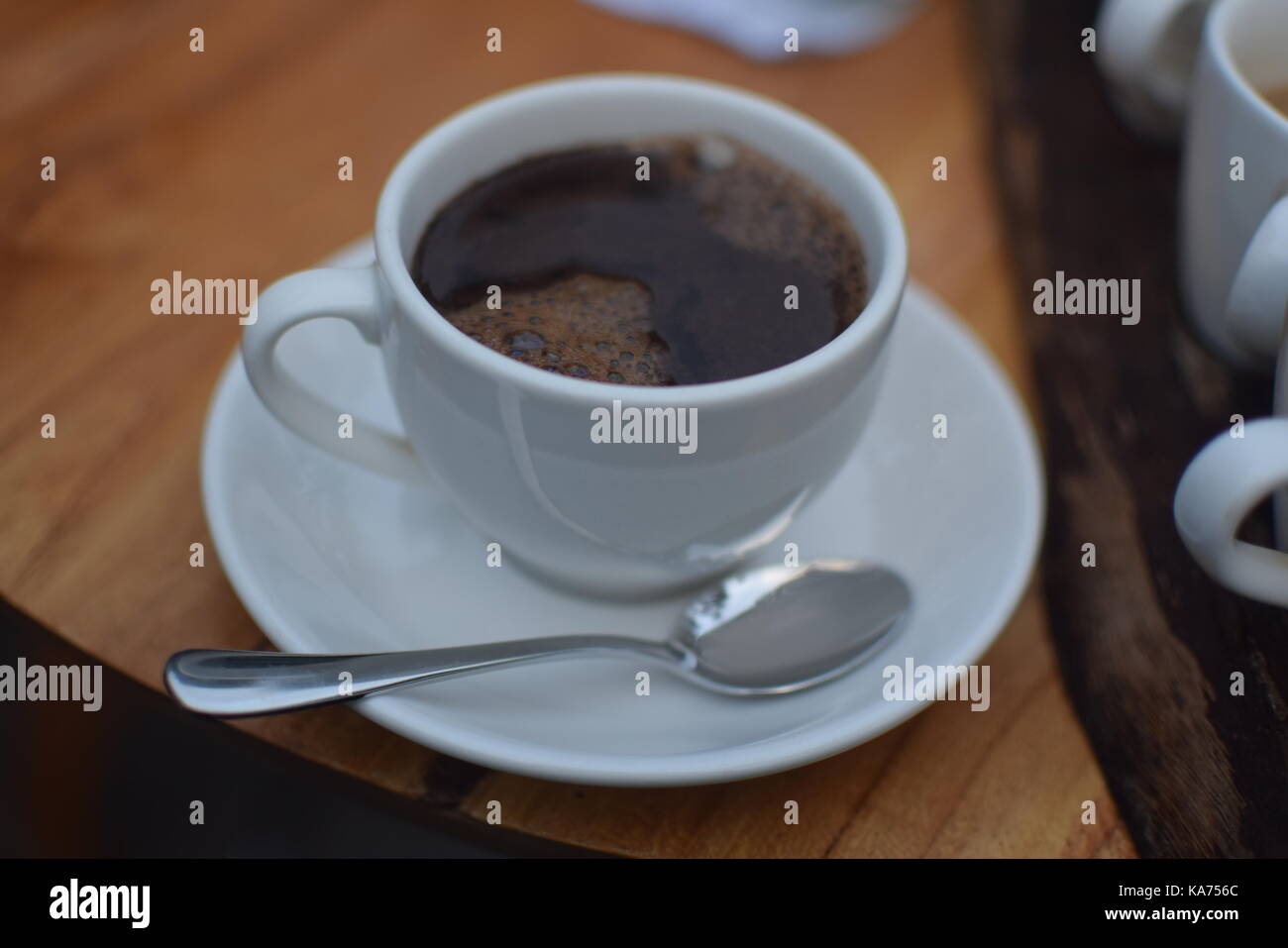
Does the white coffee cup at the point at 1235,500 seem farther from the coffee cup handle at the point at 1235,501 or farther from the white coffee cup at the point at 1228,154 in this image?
the white coffee cup at the point at 1228,154

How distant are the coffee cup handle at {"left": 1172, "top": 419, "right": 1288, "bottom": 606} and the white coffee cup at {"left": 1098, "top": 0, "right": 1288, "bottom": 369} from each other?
20cm

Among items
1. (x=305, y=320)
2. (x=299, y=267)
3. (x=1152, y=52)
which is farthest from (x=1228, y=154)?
(x=299, y=267)

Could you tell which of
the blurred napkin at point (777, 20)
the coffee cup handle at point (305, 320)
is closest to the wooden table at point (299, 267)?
the blurred napkin at point (777, 20)

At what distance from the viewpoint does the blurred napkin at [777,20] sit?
1.52 m

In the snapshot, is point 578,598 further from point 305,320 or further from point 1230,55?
point 1230,55

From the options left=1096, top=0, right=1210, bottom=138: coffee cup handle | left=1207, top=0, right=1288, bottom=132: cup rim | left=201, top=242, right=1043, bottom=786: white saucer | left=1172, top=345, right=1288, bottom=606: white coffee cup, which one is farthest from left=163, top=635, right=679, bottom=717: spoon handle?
left=1096, top=0, right=1210, bottom=138: coffee cup handle

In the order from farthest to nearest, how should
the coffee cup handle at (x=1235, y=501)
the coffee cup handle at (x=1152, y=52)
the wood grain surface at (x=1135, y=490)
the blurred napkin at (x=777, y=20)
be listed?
1. the blurred napkin at (x=777, y=20)
2. the coffee cup handle at (x=1152, y=52)
3. the wood grain surface at (x=1135, y=490)
4. the coffee cup handle at (x=1235, y=501)

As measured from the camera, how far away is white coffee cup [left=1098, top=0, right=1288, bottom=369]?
854 millimetres

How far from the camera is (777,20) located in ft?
5.05

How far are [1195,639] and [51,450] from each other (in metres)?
0.95

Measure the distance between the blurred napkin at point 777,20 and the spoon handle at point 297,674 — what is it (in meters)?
1.04
